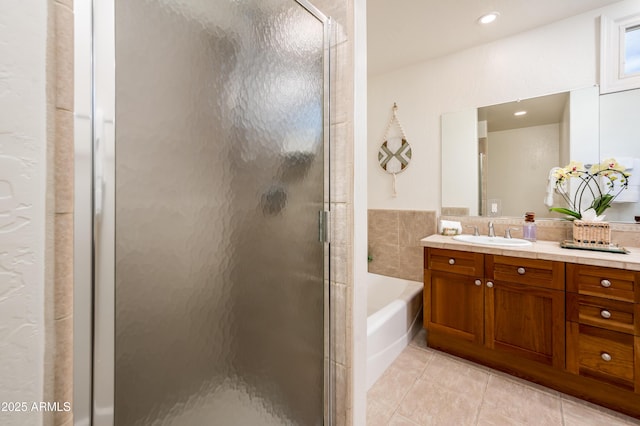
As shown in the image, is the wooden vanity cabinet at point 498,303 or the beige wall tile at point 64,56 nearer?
the beige wall tile at point 64,56

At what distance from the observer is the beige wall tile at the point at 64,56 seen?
0.42 meters

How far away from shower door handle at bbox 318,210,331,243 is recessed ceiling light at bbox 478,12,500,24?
2141 millimetres

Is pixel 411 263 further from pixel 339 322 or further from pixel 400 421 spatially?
pixel 339 322

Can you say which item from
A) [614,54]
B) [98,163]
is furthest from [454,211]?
[98,163]

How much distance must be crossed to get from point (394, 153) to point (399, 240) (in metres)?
0.95

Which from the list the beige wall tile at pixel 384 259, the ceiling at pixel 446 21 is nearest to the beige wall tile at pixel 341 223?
the ceiling at pixel 446 21

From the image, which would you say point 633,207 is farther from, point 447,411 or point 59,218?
point 59,218

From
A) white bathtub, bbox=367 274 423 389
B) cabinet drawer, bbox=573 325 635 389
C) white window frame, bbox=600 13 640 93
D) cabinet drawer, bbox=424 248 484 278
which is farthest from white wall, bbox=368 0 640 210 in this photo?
cabinet drawer, bbox=573 325 635 389

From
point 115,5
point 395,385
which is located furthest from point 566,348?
point 115,5

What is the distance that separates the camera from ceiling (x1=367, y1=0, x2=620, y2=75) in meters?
1.83

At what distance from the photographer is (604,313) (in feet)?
4.74

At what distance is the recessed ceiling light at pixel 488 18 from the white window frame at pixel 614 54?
0.70 m

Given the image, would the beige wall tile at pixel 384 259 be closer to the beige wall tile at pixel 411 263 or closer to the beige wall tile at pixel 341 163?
the beige wall tile at pixel 411 263


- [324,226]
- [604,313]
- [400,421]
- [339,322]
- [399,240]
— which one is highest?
[324,226]
